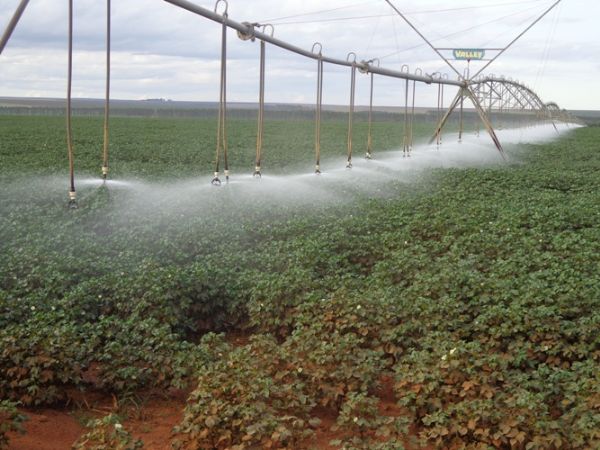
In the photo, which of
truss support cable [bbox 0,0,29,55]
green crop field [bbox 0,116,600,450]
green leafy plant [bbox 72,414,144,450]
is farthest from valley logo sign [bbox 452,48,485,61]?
green leafy plant [bbox 72,414,144,450]

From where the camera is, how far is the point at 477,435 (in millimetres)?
3779

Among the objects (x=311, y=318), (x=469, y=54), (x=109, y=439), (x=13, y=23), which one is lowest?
(x=109, y=439)

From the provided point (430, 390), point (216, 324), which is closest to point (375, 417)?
point (430, 390)

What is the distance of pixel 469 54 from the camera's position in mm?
18891

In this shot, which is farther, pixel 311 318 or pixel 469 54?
pixel 469 54

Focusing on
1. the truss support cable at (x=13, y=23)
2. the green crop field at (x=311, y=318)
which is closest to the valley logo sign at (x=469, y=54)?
the green crop field at (x=311, y=318)

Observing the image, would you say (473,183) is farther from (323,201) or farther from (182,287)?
(182,287)

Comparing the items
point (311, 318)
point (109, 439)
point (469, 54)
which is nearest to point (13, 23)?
point (311, 318)

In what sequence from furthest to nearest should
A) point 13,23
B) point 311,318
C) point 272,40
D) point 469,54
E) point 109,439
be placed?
1. point 469,54
2. point 272,40
3. point 311,318
4. point 13,23
5. point 109,439

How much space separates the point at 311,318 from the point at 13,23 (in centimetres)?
256

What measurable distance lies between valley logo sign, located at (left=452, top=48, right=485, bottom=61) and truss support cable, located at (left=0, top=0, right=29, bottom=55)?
1487 cm

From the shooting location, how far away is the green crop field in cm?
383

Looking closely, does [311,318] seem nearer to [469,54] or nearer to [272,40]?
[272,40]

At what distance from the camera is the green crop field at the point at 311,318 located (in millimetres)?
3828
